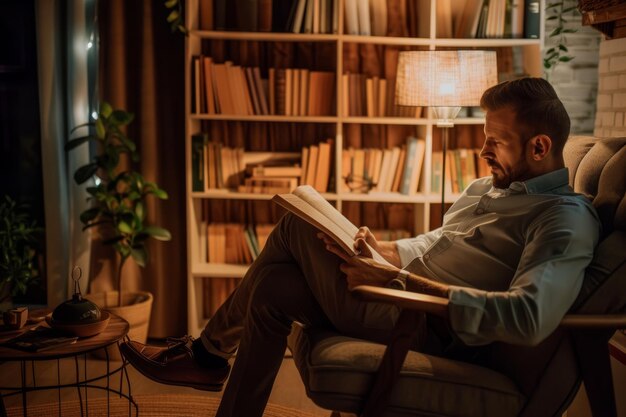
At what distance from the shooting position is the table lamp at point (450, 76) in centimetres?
286

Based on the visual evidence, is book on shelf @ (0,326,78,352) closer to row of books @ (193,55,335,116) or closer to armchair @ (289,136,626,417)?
armchair @ (289,136,626,417)

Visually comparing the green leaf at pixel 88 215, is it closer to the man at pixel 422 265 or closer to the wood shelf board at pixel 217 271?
the wood shelf board at pixel 217 271

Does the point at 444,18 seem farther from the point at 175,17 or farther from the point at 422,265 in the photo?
the point at 422,265

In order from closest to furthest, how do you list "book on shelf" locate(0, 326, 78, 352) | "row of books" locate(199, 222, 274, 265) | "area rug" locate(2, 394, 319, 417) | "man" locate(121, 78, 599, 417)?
"man" locate(121, 78, 599, 417) < "book on shelf" locate(0, 326, 78, 352) < "area rug" locate(2, 394, 319, 417) < "row of books" locate(199, 222, 274, 265)

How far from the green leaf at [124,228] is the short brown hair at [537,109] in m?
1.97

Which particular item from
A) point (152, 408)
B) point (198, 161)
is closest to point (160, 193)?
point (198, 161)

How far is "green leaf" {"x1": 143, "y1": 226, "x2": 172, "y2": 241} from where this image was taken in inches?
134

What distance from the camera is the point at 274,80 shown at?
3.45 m

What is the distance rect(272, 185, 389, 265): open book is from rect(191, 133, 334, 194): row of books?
1.23 m

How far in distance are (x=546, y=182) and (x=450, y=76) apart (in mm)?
998

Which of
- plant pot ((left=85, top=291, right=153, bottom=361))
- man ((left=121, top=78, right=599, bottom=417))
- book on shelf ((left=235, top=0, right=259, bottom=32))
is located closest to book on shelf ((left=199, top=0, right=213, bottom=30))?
book on shelf ((left=235, top=0, right=259, bottom=32))

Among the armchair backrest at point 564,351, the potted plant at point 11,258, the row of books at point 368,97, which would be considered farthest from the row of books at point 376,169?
the armchair backrest at point 564,351

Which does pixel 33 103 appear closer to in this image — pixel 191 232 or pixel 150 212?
pixel 150 212

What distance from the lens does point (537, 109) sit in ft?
6.41
